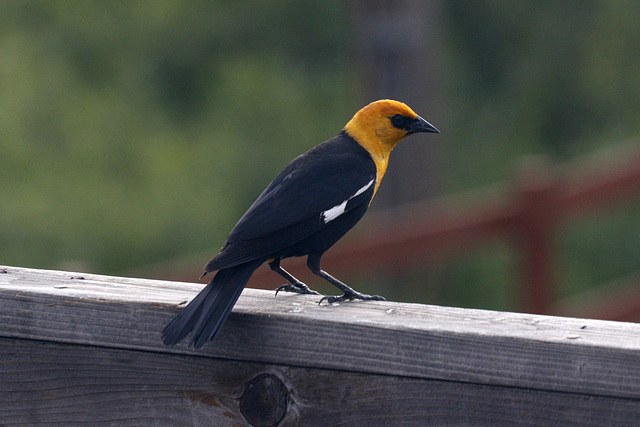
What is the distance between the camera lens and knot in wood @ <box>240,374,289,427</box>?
1.52m

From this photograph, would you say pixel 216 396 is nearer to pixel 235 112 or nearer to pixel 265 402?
pixel 265 402

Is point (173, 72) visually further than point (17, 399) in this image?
Yes

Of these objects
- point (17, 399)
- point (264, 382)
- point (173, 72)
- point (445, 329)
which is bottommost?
point (173, 72)

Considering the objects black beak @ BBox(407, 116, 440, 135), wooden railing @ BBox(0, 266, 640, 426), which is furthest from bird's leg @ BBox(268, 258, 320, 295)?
black beak @ BBox(407, 116, 440, 135)

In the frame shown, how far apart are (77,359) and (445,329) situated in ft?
2.32

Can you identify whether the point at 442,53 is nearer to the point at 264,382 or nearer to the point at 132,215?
the point at 132,215

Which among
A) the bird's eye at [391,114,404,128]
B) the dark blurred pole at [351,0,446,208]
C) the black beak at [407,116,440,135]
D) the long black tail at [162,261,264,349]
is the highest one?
the long black tail at [162,261,264,349]

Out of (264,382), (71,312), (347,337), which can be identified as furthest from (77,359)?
(347,337)

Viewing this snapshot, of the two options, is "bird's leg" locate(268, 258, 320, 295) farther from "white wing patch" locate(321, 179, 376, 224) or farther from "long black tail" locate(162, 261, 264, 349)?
"long black tail" locate(162, 261, 264, 349)

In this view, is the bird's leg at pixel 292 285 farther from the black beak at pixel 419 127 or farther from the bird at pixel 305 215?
the black beak at pixel 419 127

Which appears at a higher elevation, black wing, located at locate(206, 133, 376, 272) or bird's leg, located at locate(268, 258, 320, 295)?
black wing, located at locate(206, 133, 376, 272)

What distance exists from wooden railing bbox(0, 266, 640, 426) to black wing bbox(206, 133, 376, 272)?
1.49 ft

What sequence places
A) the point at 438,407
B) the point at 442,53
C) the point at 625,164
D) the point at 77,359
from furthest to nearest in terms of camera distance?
1. the point at 442,53
2. the point at 625,164
3. the point at 77,359
4. the point at 438,407

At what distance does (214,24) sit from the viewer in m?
11.8
